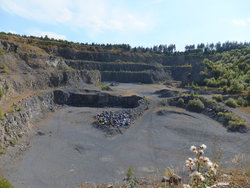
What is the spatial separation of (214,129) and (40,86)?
3610 centimetres

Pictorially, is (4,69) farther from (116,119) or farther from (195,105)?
(195,105)

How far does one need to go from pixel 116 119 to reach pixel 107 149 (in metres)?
9.21

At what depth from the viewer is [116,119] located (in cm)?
3275

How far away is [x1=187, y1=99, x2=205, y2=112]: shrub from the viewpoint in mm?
38844

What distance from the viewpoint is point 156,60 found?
9819cm

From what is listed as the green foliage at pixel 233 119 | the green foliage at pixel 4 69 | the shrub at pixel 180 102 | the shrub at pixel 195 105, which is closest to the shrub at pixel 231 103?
the shrub at pixel 195 105

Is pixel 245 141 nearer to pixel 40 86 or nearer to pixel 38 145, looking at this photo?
pixel 38 145

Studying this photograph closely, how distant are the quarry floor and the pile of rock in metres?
1.44

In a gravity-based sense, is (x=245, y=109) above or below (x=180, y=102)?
below

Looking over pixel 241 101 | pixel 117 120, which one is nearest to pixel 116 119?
pixel 117 120

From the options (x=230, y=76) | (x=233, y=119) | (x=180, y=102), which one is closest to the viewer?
(x=233, y=119)

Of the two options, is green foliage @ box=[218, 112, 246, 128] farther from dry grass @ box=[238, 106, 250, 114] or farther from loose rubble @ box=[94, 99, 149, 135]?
loose rubble @ box=[94, 99, 149, 135]

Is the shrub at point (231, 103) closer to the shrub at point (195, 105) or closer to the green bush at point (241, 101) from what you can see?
the green bush at point (241, 101)

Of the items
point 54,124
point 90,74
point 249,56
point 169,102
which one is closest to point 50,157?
point 54,124
